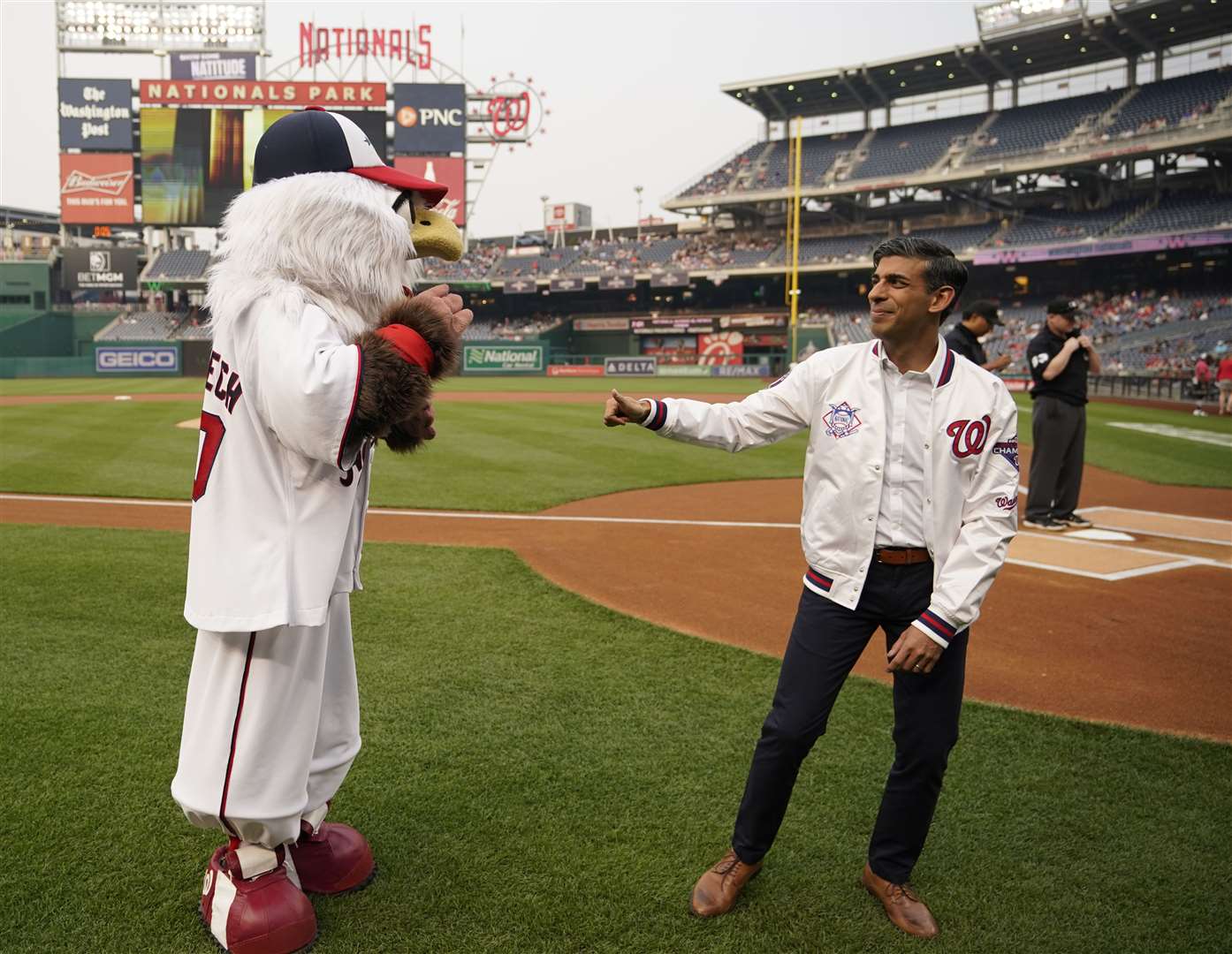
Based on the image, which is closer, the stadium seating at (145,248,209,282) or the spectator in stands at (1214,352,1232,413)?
the spectator in stands at (1214,352,1232,413)

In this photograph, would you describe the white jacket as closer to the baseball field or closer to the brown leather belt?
the brown leather belt

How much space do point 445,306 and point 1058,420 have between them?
292 inches

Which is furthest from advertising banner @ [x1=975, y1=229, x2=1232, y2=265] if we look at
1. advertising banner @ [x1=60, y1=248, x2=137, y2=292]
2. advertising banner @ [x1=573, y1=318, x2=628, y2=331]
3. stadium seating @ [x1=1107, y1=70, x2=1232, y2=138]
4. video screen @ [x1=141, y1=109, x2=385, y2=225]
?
advertising banner @ [x1=60, y1=248, x2=137, y2=292]

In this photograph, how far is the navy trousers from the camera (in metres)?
2.76

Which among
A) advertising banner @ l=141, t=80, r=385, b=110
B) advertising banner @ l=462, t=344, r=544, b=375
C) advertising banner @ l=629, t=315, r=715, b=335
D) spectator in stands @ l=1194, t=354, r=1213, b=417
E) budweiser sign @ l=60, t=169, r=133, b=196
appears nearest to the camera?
spectator in stands @ l=1194, t=354, r=1213, b=417

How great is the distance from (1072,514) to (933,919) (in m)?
6.97

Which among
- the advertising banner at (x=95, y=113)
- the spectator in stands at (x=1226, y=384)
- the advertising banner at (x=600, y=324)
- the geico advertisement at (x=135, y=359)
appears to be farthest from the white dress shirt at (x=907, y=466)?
the advertising banner at (x=95, y=113)

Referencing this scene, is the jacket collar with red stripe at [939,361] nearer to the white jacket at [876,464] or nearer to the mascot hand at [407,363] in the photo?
the white jacket at [876,464]

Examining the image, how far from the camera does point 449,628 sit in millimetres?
5410

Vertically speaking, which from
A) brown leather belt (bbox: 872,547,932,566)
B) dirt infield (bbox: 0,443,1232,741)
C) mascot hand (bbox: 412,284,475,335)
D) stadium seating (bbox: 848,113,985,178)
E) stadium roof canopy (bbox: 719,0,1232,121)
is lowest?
dirt infield (bbox: 0,443,1232,741)

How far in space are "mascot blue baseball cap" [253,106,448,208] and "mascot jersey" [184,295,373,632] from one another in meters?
0.47

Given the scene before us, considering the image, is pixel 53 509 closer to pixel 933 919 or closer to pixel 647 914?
pixel 647 914

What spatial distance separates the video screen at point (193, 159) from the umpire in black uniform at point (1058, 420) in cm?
4331

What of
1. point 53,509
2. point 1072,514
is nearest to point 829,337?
point 1072,514
